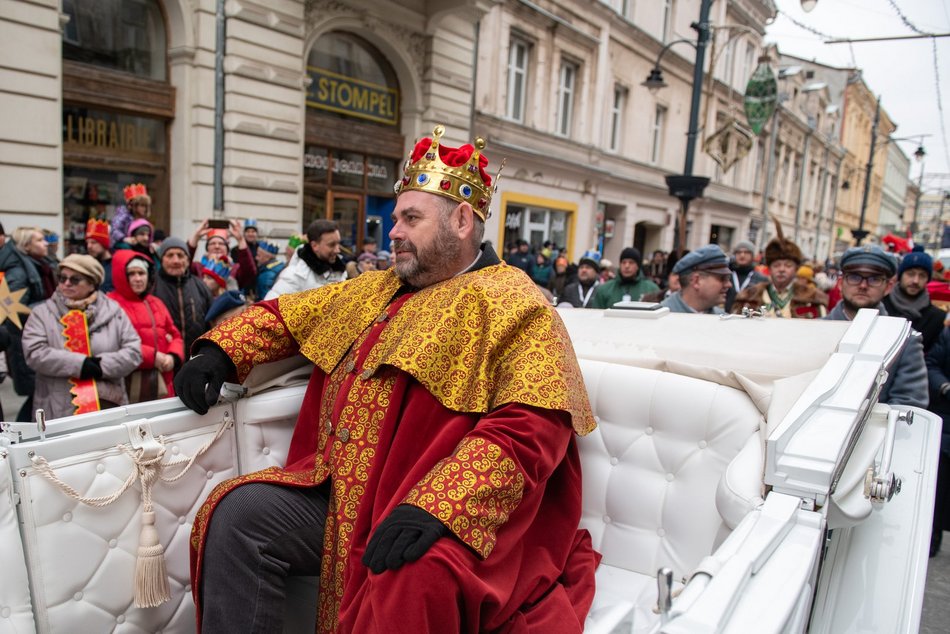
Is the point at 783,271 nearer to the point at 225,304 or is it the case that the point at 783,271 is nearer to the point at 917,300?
the point at 917,300

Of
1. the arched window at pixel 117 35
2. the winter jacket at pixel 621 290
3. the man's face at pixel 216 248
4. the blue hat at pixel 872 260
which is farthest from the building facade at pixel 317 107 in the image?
the blue hat at pixel 872 260

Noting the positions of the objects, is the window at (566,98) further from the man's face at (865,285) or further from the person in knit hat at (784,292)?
the man's face at (865,285)

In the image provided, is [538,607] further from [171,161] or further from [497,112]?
[497,112]

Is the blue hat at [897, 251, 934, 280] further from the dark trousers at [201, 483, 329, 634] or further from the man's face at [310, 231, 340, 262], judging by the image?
the dark trousers at [201, 483, 329, 634]

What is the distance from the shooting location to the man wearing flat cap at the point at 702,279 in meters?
3.70

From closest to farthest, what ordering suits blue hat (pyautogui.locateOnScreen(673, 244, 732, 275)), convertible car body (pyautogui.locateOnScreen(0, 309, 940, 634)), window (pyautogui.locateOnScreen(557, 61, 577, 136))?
convertible car body (pyautogui.locateOnScreen(0, 309, 940, 634)), blue hat (pyautogui.locateOnScreen(673, 244, 732, 275)), window (pyautogui.locateOnScreen(557, 61, 577, 136))

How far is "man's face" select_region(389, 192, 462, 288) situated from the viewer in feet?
7.14

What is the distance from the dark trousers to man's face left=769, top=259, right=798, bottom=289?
15.4ft

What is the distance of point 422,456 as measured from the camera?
184 cm

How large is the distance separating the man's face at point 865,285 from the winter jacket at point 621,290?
8.58ft

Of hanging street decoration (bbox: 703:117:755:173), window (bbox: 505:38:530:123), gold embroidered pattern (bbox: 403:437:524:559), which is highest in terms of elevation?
window (bbox: 505:38:530:123)

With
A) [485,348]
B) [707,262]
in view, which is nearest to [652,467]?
[485,348]

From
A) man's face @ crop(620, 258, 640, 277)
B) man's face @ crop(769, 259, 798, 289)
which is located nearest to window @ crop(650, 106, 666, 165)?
man's face @ crop(620, 258, 640, 277)

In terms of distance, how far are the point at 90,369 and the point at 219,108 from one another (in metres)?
6.05
